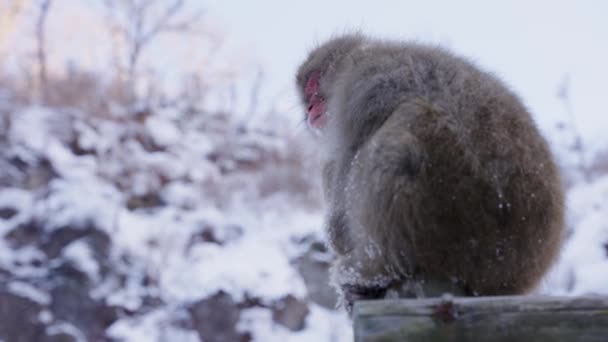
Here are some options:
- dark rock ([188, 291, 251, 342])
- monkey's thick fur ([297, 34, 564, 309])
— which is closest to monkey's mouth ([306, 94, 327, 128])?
monkey's thick fur ([297, 34, 564, 309])

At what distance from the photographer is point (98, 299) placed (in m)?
6.04

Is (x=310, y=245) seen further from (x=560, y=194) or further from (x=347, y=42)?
(x=560, y=194)

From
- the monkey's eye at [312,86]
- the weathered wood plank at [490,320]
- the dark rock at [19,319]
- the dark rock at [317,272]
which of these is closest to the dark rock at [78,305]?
the dark rock at [19,319]

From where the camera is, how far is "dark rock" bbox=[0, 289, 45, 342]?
18.0 feet

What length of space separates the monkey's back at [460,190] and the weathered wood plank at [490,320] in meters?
0.30

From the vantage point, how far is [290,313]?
6.09 m

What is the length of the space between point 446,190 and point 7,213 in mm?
6446

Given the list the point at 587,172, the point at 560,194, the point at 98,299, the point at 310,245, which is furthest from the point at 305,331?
the point at 560,194

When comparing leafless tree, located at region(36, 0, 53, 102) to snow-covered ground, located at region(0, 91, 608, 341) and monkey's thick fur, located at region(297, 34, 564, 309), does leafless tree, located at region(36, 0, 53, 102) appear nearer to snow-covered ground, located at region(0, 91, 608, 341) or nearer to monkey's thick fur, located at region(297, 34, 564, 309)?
snow-covered ground, located at region(0, 91, 608, 341)

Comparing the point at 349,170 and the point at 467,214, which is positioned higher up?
the point at 349,170

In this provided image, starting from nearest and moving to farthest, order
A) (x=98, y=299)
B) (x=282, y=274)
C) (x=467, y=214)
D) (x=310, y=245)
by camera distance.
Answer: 1. (x=467, y=214)
2. (x=98, y=299)
3. (x=282, y=274)
4. (x=310, y=245)

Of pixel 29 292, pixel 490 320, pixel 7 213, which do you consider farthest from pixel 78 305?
pixel 490 320

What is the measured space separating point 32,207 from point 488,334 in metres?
6.52

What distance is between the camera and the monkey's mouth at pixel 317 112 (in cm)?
235
